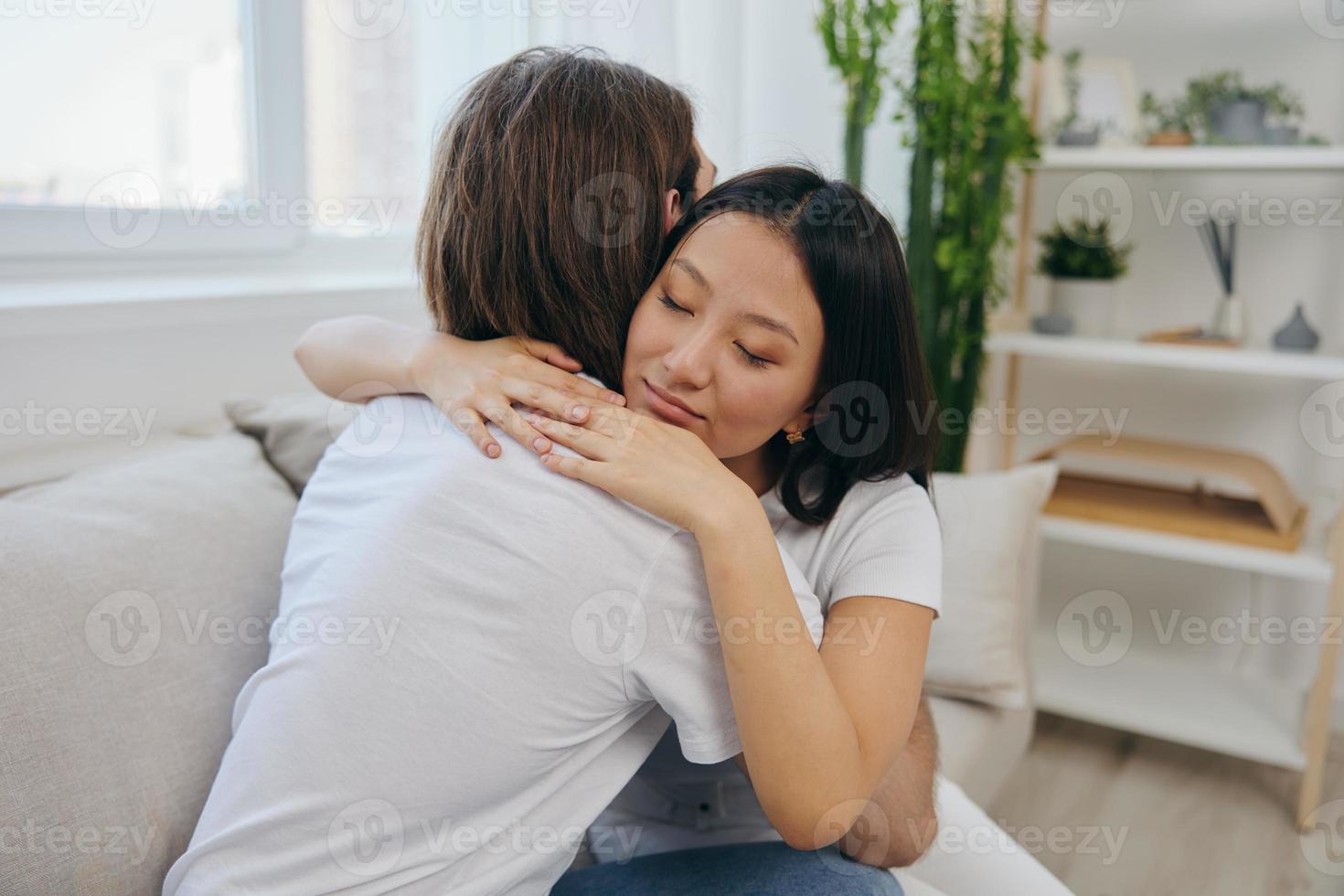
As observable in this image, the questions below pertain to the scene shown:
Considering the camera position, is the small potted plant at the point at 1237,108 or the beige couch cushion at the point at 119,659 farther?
the small potted plant at the point at 1237,108

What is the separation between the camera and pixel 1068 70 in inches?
93.5

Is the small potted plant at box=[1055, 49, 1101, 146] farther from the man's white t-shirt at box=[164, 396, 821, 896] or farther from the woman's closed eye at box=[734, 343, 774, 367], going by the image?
the man's white t-shirt at box=[164, 396, 821, 896]

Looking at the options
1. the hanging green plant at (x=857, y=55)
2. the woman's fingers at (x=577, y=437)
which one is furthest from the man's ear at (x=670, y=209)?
the hanging green plant at (x=857, y=55)

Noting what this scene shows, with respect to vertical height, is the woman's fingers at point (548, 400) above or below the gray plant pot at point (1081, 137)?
below

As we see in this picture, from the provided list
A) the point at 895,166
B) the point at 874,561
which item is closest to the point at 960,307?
the point at 895,166

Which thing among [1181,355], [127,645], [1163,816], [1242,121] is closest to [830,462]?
[127,645]

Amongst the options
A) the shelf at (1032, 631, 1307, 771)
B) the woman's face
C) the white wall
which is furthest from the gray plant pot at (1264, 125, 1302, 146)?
the woman's face

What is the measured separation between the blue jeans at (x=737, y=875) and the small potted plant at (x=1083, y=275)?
1746 mm

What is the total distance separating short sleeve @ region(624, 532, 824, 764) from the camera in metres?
0.73

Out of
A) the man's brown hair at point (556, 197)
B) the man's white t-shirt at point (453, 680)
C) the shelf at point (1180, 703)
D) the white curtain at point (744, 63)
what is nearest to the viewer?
the man's white t-shirt at point (453, 680)

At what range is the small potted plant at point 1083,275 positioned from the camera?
2.38 meters

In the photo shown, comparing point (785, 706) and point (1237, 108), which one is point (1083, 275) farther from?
point (785, 706)

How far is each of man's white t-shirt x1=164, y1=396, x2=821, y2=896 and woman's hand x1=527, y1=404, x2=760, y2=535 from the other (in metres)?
0.02

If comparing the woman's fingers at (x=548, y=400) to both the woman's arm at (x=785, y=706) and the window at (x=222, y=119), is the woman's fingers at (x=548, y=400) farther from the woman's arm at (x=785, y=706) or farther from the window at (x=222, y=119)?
the window at (x=222, y=119)
